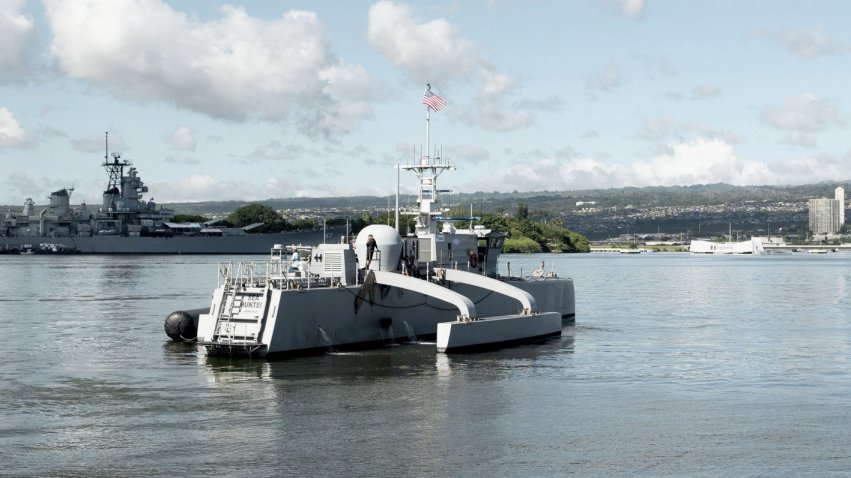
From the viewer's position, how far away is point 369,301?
3894 cm

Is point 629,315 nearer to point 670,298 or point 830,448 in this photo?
point 670,298

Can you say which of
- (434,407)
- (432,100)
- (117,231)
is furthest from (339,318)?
(117,231)

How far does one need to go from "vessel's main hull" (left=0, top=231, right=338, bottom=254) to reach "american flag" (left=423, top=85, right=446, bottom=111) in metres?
132

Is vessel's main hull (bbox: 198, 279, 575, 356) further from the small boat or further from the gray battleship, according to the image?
the gray battleship

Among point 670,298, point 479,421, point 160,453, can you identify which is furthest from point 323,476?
point 670,298

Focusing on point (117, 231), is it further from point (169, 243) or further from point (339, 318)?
point (339, 318)

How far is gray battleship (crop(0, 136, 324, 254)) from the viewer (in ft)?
553

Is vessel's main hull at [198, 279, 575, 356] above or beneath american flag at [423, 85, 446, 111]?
beneath

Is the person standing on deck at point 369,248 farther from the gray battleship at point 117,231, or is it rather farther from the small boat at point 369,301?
the gray battleship at point 117,231

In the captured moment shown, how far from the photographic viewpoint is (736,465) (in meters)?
20.4

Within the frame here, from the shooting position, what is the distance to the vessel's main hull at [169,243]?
552 feet

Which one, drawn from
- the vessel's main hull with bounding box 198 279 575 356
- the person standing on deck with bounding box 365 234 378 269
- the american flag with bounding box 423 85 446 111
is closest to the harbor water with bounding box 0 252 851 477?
the vessel's main hull with bounding box 198 279 575 356

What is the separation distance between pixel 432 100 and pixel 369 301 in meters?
12.1

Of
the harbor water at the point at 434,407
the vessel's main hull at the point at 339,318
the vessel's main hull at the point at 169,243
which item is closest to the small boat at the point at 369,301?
the vessel's main hull at the point at 339,318
